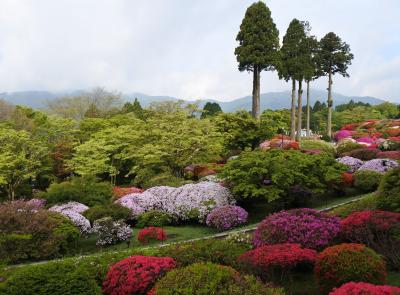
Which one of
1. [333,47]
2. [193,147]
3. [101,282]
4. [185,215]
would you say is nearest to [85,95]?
[333,47]

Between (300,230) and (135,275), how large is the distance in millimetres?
3683

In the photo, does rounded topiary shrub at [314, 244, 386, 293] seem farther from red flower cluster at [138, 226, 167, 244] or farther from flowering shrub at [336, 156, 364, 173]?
flowering shrub at [336, 156, 364, 173]

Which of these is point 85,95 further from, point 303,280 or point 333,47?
point 303,280

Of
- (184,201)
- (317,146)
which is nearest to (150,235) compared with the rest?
(184,201)

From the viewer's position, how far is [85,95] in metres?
64.6

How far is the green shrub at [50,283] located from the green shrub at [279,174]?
26.9 feet

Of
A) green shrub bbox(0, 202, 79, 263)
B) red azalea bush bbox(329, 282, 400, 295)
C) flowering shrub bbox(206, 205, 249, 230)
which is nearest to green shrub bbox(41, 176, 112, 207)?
green shrub bbox(0, 202, 79, 263)

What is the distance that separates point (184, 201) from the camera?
15.7 metres

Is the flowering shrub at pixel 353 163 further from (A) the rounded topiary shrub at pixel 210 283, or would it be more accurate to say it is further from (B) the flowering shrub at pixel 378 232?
(A) the rounded topiary shrub at pixel 210 283

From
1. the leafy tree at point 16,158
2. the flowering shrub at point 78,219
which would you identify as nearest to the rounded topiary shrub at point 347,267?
the flowering shrub at point 78,219

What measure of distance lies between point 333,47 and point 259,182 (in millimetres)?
25043

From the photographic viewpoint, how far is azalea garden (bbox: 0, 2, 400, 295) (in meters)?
6.98

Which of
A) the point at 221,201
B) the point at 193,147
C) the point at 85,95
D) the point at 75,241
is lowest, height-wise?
the point at 75,241

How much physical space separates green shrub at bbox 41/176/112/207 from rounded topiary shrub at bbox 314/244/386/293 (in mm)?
11123
